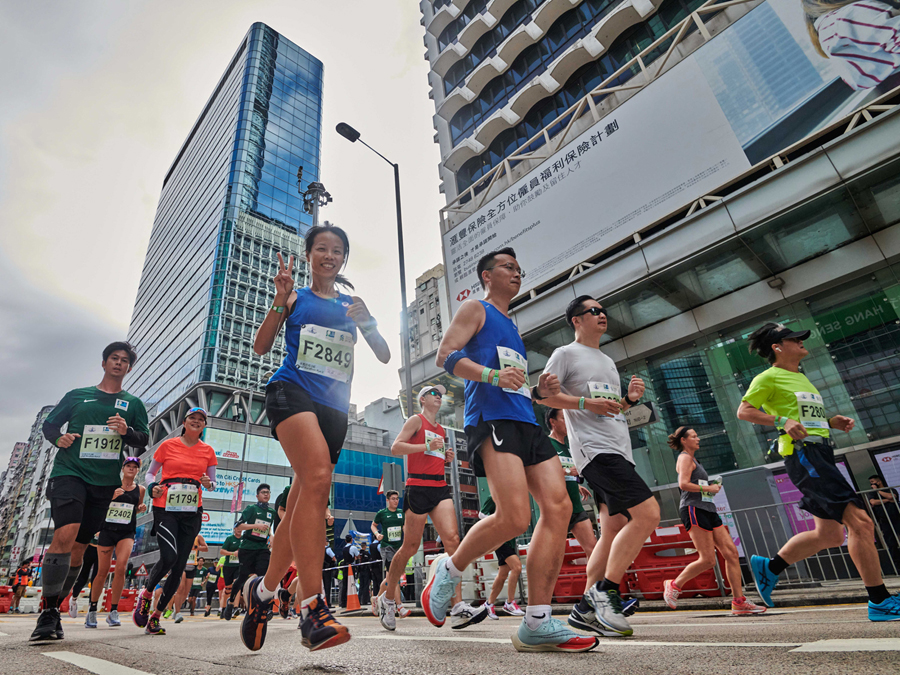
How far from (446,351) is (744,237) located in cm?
974

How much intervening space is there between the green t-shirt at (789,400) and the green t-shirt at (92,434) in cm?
450

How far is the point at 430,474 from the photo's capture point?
15.9 feet

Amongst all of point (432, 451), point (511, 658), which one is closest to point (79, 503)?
point (432, 451)

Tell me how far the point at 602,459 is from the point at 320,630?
2.04m

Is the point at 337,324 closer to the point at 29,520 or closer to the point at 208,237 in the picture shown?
the point at 208,237

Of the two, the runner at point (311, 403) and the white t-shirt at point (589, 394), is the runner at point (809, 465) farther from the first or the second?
the runner at point (311, 403)

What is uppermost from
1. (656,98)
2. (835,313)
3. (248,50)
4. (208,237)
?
(248,50)

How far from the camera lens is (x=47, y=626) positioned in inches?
127

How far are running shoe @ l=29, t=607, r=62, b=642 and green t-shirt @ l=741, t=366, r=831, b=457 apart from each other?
15.5 ft

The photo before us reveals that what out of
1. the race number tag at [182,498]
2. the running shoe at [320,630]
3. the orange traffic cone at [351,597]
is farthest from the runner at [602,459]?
the orange traffic cone at [351,597]

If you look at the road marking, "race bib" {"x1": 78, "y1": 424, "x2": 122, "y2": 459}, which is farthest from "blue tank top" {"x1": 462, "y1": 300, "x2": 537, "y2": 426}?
"race bib" {"x1": 78, "y1": 424, "x2": 122, "y2": 459}

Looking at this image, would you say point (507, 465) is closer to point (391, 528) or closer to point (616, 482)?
point (616, 482)

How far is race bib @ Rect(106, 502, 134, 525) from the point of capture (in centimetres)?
594

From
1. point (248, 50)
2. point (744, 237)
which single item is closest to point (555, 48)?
point (744, 237)
